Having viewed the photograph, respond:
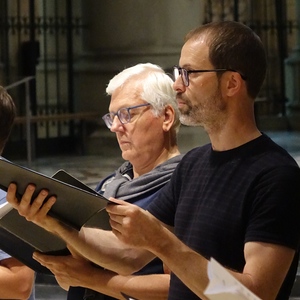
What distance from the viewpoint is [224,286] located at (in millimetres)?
1577

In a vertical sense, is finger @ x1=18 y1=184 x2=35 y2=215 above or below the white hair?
below

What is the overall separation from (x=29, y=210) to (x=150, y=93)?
909 mm

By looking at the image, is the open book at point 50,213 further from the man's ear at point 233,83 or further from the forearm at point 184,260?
the man's ear at point 233,83

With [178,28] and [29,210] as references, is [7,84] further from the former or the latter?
[29,210]

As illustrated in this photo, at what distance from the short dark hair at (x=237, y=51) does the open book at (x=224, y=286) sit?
32.1 inches

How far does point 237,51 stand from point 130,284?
2.73 ft

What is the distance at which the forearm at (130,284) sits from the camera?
266cm

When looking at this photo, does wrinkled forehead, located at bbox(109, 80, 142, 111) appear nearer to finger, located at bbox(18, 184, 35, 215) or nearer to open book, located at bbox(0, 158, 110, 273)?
open book, located at bbox(0, 158, 110, 273)

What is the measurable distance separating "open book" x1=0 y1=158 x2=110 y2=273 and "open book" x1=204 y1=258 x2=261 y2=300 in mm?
601

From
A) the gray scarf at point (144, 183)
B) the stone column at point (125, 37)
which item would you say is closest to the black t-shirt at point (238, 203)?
the gray scarf at point (144, 183)

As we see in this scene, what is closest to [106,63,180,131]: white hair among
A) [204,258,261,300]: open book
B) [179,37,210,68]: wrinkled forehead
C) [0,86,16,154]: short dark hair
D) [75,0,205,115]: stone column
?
[0,86,16,154]: short dark hair

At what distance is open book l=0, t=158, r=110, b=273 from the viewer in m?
2.17

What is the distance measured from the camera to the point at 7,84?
33.7ft

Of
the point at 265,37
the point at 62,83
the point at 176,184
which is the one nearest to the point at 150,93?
the point at 176,184
